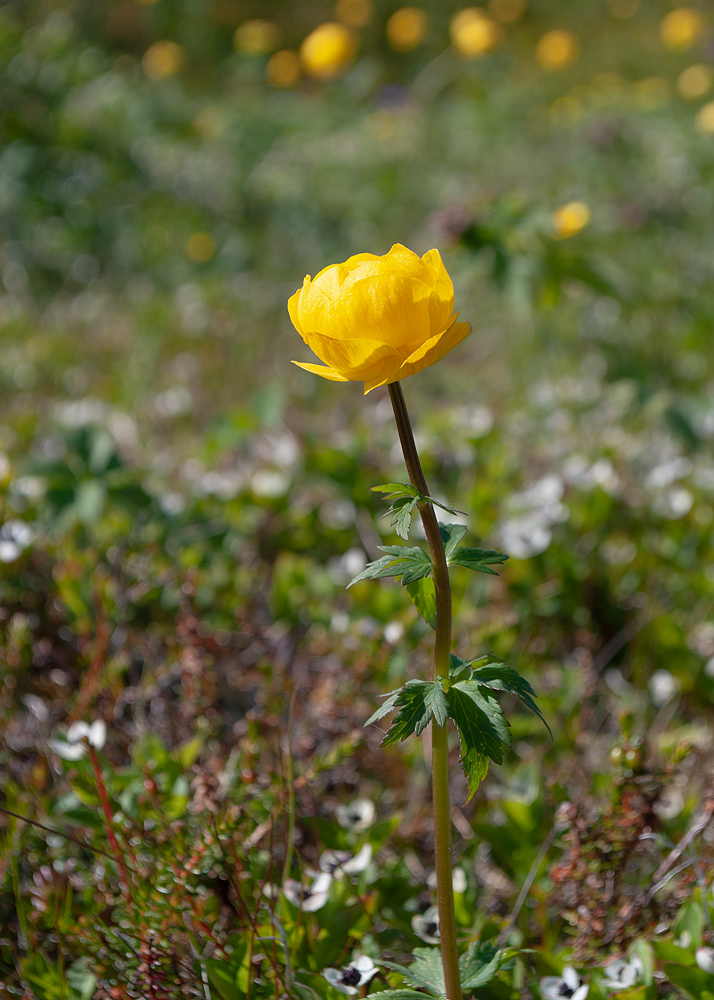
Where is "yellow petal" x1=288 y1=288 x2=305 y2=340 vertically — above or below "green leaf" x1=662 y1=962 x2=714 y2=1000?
above

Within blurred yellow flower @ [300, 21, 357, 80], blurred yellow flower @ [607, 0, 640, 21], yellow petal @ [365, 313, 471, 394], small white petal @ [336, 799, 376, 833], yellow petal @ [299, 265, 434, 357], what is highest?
blurred yellow flower @ [607, 0, 640, 21]

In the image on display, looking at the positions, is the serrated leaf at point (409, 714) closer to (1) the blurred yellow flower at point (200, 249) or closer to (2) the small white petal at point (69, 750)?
(2) the small white petal at point (69, 750)

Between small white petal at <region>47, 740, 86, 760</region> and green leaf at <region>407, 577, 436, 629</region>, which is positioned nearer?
green leaf at <region>407, 577, 436, 629</region>

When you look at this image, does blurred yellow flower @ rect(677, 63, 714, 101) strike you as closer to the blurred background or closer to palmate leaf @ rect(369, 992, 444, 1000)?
the blurred background

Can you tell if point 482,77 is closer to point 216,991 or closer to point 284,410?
point 284,410

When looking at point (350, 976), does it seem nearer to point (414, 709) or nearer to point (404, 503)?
point (414, 709)

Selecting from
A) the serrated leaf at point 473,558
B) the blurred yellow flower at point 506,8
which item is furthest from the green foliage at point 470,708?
the blurred yellow flower at point 506,8

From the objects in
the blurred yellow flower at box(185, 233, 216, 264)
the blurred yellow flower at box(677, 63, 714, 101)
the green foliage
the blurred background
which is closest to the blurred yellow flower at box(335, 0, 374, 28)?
the blurred background

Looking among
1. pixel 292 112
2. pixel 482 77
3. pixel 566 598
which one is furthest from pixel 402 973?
pixel 482 77
